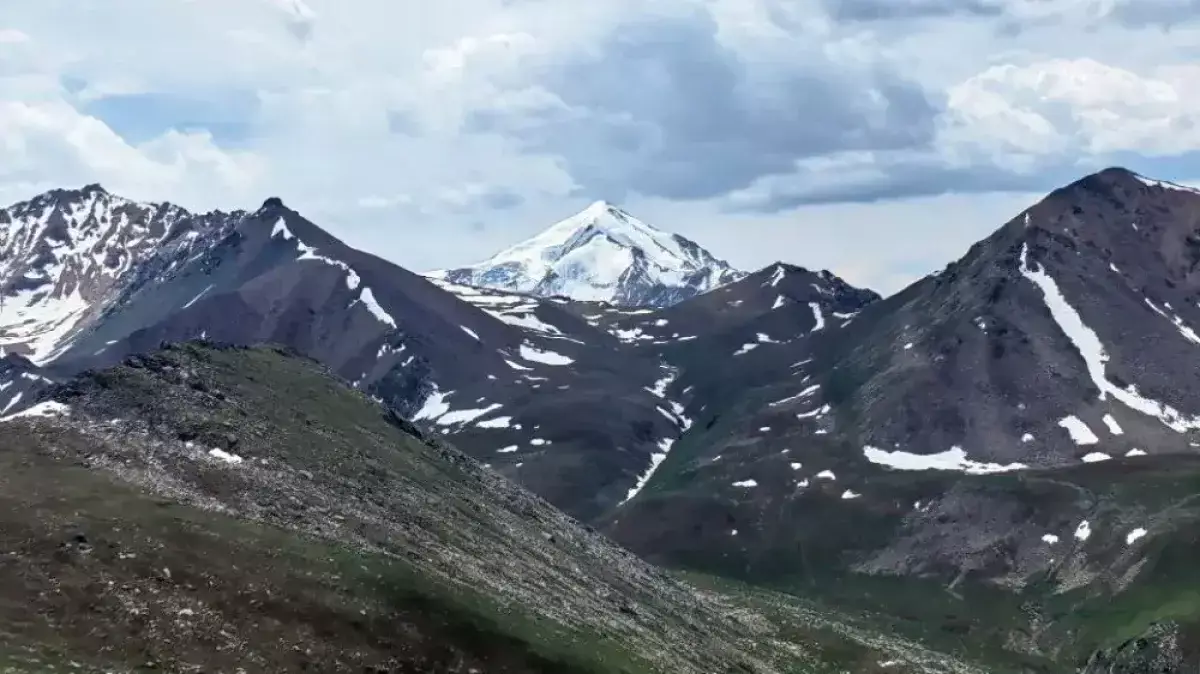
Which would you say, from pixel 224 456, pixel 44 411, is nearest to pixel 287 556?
pixel 224 456

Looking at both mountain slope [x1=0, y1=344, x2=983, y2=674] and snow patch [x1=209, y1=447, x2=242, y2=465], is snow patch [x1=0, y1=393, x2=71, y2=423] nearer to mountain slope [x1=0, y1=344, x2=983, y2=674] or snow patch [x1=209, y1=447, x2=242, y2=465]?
mountain slope [x1=0, y1=344, x2=983, y2=674]

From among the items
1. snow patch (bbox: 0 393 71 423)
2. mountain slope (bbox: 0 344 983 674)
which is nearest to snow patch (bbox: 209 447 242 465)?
mountain slope (bbox: 0 344 983 674)

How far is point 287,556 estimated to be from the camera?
78.8 meters

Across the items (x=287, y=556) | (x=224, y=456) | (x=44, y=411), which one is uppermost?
(x=44, y=411)

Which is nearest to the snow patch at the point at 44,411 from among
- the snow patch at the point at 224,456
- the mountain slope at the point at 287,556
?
the mountain slope at the point at 287,556

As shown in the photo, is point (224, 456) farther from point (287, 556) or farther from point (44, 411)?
point (287, 556)

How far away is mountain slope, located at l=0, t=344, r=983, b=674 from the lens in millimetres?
64750

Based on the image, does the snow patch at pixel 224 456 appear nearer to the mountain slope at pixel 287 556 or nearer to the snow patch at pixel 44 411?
the mountain slope at pixel 287 556

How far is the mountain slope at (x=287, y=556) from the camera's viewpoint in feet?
212

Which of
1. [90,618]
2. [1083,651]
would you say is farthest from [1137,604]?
[90,618]

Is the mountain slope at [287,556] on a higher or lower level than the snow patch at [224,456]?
lower

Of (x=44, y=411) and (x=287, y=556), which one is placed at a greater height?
(x=44, y=411)

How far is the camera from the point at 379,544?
93062mm

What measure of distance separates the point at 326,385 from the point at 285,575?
226ft
